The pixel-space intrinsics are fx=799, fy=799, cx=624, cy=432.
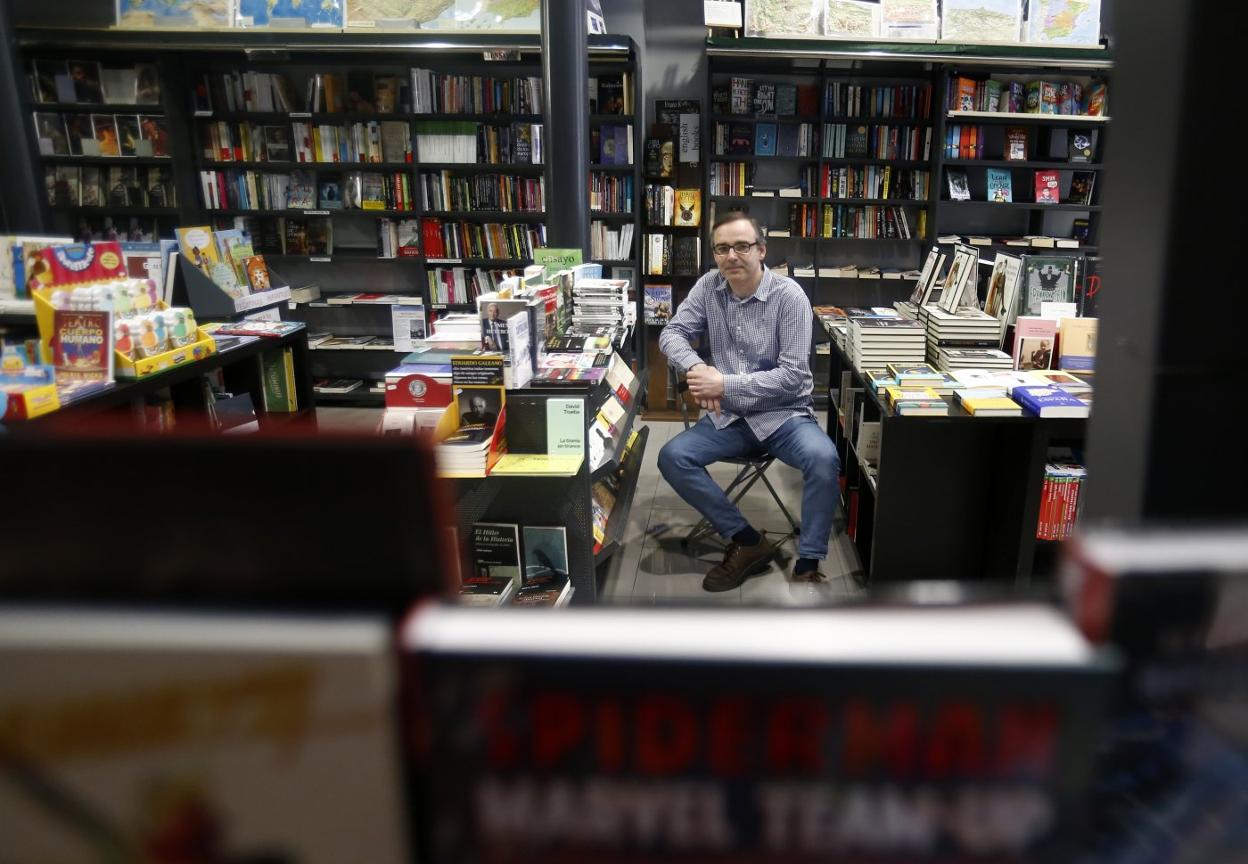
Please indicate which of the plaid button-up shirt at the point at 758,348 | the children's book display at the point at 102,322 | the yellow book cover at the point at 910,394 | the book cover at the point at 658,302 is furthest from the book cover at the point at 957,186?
the children's book display at the point at 102,322

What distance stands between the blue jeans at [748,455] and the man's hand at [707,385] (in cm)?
13

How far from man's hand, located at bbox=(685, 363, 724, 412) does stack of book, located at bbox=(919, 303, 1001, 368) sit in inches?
41.0

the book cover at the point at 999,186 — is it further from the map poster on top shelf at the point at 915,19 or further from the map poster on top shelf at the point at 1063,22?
the map poster on top shelf at the point at 915,19

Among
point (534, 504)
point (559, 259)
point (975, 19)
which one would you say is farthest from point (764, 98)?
point (534, 504)

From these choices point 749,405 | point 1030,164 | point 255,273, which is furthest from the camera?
point 1030,164

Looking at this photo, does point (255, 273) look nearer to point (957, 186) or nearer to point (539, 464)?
point (539, 464)

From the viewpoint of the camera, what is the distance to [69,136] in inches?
248

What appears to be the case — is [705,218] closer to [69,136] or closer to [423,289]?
[423,289]

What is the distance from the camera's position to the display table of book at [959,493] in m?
2.82

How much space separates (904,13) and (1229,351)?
5.99 m

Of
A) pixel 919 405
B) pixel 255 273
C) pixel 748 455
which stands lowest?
pixel 748 455

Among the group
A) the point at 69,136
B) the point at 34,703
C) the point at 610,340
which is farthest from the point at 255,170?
the point at 34,703

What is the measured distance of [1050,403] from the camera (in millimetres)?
2723

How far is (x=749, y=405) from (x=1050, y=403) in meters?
1.15
